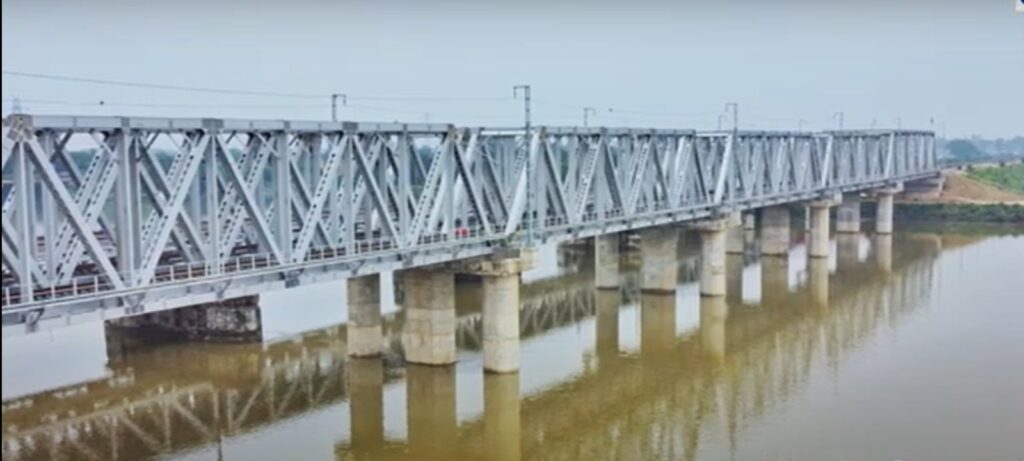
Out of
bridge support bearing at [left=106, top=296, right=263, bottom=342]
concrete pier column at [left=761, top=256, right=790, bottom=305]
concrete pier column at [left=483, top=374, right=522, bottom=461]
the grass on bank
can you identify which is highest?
the grass on bank

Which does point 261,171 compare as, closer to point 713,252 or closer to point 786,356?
point 786,356

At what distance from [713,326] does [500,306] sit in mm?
16236

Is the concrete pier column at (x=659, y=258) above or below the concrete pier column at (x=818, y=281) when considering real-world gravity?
above

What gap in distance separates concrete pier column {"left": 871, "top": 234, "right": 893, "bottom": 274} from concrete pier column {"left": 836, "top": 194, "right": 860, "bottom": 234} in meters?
2.19

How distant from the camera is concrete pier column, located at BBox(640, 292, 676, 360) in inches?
1762

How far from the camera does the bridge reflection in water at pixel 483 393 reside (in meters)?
31.2

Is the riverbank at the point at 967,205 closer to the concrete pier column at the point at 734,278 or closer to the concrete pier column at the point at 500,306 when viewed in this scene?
the concrete pier column at the point at 734,278

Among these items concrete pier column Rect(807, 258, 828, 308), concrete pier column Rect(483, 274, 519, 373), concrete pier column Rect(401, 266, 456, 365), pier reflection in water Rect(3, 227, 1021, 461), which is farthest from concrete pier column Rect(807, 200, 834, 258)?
concrete pier column Rect(401, 266, 456, 365)

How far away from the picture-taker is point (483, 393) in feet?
119

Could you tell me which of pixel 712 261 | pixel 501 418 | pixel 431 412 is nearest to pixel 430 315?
pixel 431 412

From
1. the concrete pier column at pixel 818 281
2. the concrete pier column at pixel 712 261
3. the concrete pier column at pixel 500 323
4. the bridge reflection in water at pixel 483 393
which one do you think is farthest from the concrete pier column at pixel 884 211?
the concrete pier column at pixel 500 323

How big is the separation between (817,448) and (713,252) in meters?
26.7

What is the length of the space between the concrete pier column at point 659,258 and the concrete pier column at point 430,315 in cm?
1944

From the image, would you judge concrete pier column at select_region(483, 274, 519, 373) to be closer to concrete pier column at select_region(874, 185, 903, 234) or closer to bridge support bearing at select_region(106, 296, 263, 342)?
bridge support bearing at select_region(106, 296, 263, 342)
